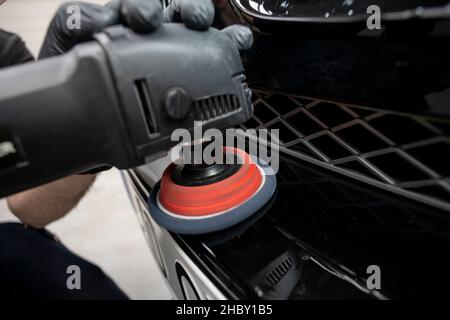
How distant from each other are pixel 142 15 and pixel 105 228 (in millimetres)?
1762

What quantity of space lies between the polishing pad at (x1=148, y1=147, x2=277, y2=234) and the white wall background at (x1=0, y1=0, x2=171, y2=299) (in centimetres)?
102

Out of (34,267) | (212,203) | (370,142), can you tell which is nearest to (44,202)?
(34,267)

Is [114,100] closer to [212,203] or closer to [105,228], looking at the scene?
[212,203]

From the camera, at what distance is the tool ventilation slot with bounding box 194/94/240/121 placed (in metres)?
0.45

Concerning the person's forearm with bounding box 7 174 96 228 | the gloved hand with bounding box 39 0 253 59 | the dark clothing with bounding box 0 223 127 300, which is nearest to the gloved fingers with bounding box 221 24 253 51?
the gloved hand with bounding box 39 0 253 59

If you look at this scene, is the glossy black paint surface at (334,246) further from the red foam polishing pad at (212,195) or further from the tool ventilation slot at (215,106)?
the tool ventilation slot at (215,106)

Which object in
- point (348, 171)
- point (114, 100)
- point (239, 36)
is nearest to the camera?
point (114, 100)

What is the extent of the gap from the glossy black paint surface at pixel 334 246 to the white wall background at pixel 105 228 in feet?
3.49

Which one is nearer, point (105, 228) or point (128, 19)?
point (128, 19)

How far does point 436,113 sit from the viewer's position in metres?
0.44

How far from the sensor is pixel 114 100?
0.39m

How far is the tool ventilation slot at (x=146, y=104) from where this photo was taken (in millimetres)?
398

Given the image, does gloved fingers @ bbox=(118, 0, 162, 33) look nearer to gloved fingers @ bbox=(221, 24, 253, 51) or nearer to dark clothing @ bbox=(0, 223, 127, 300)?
gloved fingers @ bbox=(221, 24, 253, 51)
